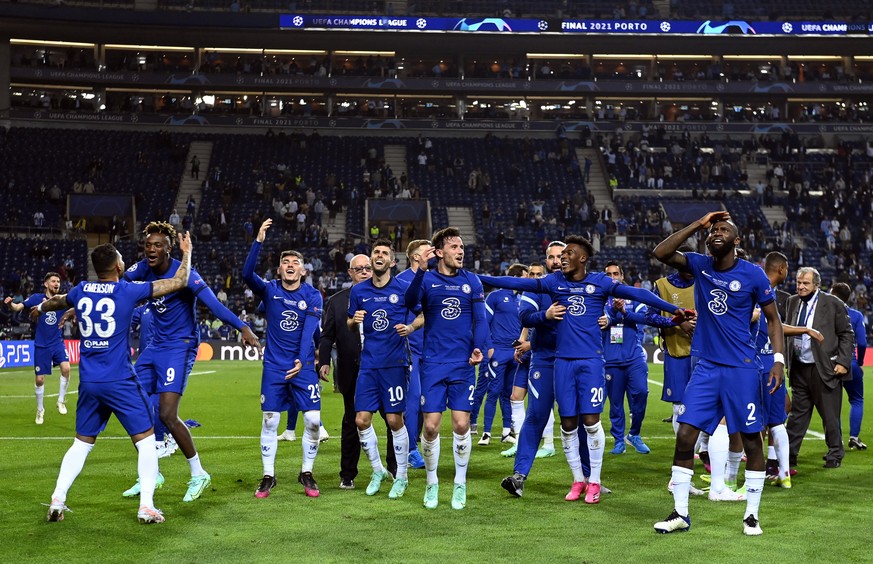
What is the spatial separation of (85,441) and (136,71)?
53.7 m

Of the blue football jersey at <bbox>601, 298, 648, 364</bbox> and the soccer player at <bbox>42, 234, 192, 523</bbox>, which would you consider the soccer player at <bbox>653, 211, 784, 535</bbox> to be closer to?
the soccer player at <bbox>42, 234, 192, 523</bbox>

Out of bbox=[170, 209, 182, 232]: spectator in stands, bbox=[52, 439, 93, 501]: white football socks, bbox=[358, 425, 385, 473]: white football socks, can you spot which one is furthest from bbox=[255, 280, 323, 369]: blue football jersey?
bbox=[170, 209, 182, 232]: spectator in stands

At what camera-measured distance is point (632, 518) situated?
9.27m

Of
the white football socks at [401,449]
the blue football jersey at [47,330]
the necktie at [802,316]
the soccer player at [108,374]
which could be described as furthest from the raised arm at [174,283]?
the blue football jersey at [47,330]

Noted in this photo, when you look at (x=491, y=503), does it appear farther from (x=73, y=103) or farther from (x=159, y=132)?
(x=73, y=103)

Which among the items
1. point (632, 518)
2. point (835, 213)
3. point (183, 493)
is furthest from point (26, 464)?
point (835, 213)

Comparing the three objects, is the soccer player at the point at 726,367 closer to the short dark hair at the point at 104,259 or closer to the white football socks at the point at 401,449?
the white football socks at the point at 401,449

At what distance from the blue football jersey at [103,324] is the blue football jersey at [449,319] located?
2.65 meters

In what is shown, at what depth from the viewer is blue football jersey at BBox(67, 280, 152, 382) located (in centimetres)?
881

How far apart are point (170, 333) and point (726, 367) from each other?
5.30m

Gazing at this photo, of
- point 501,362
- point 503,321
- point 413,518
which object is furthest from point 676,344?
point 413,518

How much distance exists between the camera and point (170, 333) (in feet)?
33.5

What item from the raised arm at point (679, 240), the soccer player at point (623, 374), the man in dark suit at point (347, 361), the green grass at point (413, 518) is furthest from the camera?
the soccer player at point (623, 374)

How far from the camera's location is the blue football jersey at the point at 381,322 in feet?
34.0
